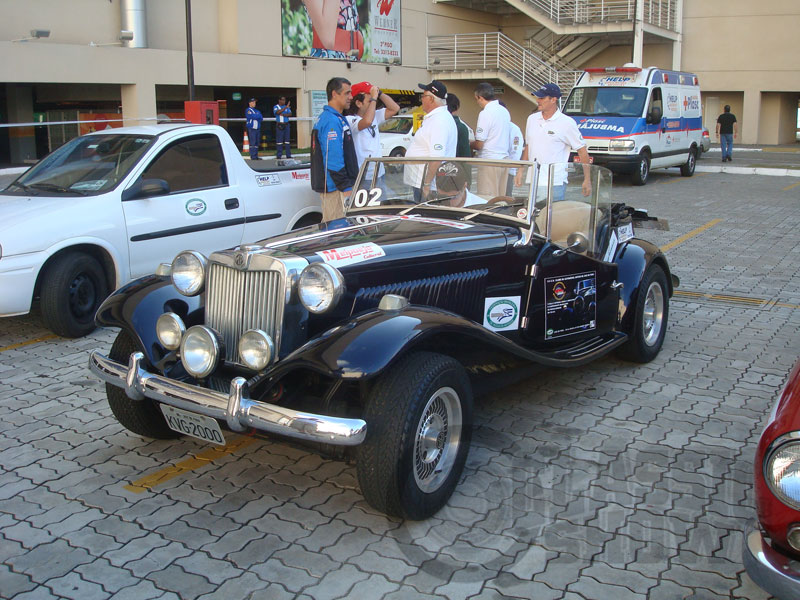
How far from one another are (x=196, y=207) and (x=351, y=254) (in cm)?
364

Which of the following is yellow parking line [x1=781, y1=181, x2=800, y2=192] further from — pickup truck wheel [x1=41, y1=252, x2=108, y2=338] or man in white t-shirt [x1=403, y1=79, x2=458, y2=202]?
pickup truck wheel [x1=41, y1=252, x2=108, y2=338]

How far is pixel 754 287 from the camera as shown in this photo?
27.1ft

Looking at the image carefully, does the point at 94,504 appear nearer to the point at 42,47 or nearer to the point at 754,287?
the point at 754,287

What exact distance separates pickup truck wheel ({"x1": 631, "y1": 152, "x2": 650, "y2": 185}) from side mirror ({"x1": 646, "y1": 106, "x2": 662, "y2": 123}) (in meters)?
0.72

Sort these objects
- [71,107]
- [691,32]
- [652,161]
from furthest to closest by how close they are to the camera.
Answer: [691,32] < [71,107] < [652,161]

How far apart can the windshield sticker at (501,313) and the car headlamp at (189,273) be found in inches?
61.6

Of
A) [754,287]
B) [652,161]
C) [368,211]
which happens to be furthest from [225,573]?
[652,161]

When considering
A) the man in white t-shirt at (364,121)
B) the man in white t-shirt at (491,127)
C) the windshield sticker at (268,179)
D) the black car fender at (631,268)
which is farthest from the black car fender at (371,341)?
the man in white t-shirt at (491,127)

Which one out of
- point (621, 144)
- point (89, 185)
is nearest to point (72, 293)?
point (89, 185)

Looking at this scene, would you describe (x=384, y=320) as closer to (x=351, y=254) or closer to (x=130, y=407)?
(x=351, y=254)

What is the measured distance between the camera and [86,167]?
22.9ft

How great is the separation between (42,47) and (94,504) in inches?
706

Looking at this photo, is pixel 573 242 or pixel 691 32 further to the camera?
Result: pixel 691 32

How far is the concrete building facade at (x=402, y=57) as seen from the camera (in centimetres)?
2003
